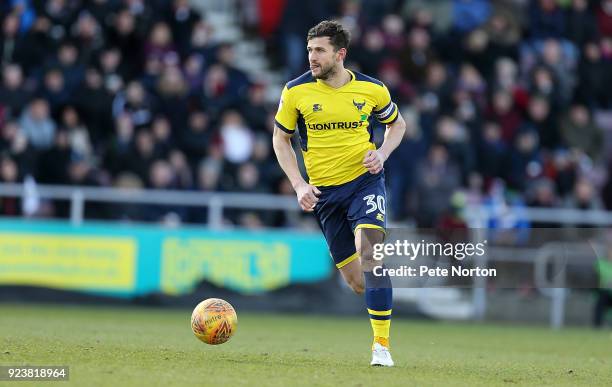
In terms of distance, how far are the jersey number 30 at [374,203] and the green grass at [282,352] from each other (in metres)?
1.28

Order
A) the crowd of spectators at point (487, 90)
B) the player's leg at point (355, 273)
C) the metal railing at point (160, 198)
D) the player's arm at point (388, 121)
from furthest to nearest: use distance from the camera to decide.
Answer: the crowd of spectators at point (487, 90) < the metal railing at point (160, 198) < the player's leg at point (355, 273) < the player's arm at point (388, 121)

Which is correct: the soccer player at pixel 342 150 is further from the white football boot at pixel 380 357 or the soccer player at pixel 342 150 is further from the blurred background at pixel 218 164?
the blurred background at pixel 218 164

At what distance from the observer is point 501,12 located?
81.5 ft

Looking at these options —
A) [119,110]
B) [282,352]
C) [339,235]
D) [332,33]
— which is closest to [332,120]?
[332,33]

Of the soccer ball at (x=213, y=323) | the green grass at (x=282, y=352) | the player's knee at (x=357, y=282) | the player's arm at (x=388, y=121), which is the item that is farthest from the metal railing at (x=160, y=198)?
the player's arm at (x=388, y=121)

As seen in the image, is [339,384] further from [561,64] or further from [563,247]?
[561,64]

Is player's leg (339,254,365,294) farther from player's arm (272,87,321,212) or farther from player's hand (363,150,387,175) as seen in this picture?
player's hand (363,150,387,175)

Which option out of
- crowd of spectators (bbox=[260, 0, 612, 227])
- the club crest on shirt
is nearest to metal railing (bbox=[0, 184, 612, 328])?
crowd of spectators (bbox=[260, 0, 612, 227])

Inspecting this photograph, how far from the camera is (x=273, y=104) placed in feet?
70.2

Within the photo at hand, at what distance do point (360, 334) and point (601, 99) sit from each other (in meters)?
11.6

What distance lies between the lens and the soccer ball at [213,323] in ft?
32.7

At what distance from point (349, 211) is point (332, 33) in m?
1.49

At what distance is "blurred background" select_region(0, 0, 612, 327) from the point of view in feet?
58.2

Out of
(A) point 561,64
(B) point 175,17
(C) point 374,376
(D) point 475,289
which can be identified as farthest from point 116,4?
(C) point 374,376
